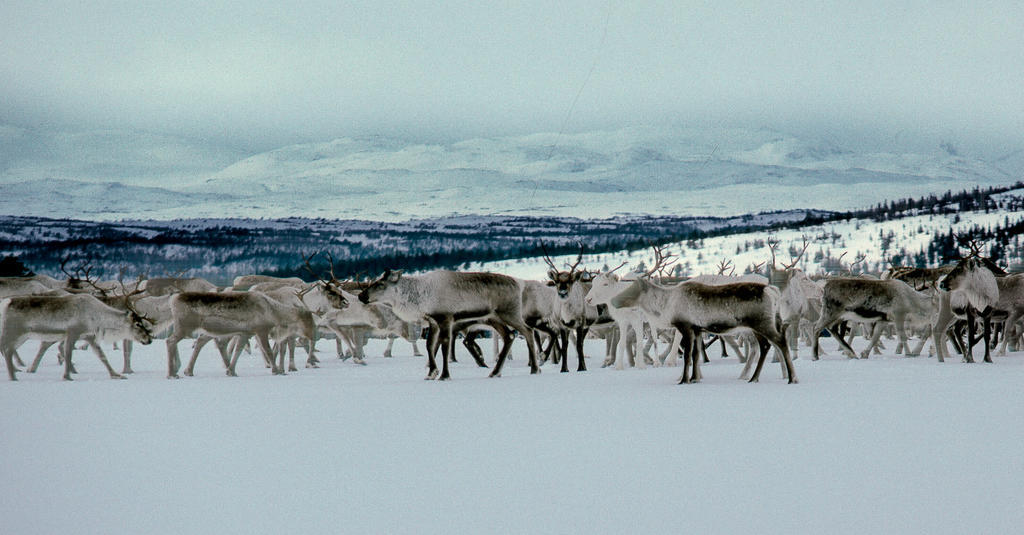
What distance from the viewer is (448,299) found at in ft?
40.4

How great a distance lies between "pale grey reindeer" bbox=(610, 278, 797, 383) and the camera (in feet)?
34.2

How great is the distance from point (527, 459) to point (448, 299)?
6.28 metres

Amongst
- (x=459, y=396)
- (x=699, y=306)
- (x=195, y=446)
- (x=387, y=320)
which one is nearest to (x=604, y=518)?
(x=195, y=446)

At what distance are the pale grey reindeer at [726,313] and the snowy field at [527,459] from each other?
463 mm

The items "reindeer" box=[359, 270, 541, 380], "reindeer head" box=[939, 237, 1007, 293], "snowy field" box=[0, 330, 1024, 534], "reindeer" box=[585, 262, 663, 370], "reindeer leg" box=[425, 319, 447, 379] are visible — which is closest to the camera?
"snowy field" box=[0, 330, 1024, 534]

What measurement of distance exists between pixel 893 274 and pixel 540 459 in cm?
1510

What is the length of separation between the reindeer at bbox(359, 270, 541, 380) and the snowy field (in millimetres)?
1753

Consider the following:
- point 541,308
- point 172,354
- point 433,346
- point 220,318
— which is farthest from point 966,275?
point 172,354

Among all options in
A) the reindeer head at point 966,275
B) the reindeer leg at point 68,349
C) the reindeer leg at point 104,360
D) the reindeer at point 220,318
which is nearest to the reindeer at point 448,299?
the reindeer at point 220,318

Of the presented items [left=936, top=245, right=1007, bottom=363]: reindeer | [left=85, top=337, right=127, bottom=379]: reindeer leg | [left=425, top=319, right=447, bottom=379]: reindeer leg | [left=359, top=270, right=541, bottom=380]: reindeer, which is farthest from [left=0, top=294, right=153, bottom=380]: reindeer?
[left=936, top=245, right=1007, bottom=363]: reindeer

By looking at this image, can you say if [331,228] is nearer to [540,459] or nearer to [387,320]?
[387,320]

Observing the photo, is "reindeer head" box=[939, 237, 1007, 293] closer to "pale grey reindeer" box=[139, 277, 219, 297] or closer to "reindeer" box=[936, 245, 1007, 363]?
"reindeer" box=[936, 245, 1007, 363]

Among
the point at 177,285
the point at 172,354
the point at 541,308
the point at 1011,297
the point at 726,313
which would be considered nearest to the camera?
the point at 726,313

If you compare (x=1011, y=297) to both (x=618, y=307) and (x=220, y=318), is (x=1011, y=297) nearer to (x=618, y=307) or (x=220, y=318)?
(x=618, y=307)
